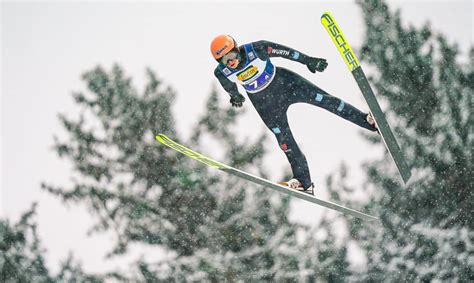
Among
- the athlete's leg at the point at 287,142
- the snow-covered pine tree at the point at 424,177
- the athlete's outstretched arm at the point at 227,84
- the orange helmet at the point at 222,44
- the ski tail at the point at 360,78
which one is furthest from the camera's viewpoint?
the snow-covered pine tree at the point at 424,177

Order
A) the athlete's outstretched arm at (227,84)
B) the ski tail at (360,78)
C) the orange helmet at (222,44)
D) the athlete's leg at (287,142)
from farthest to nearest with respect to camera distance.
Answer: the athlete's leg at (287,142)
the athlete's outstretched arm at (227,84)
the ski tail at (360,78)
the orange helmet at (222,44)

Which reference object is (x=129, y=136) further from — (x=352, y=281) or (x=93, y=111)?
(x=352, y=281)

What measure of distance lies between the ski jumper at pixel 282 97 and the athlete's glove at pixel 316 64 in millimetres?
440

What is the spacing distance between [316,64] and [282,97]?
617 millimetres

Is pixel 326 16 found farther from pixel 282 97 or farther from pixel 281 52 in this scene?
pixel 282 97

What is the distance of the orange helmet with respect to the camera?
15.6 ft

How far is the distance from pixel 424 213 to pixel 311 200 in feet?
23.8

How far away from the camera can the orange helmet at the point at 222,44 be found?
4770 millimetres

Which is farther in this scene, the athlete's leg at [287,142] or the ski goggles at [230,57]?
the athlete's leg at [287,142]

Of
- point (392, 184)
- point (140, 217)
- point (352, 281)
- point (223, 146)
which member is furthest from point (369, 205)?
point (140, 217)

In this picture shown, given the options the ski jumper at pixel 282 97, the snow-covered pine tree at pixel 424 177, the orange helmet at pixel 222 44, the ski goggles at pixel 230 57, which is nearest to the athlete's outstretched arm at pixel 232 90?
the ski jumper at pixel 282 97

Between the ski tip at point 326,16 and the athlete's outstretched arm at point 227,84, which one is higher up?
the ski tip at point 326,16

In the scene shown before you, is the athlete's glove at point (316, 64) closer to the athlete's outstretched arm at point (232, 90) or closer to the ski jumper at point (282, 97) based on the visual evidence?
the ski jumper at point (282, 97)

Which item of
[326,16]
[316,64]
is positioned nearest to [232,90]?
[316,64]
